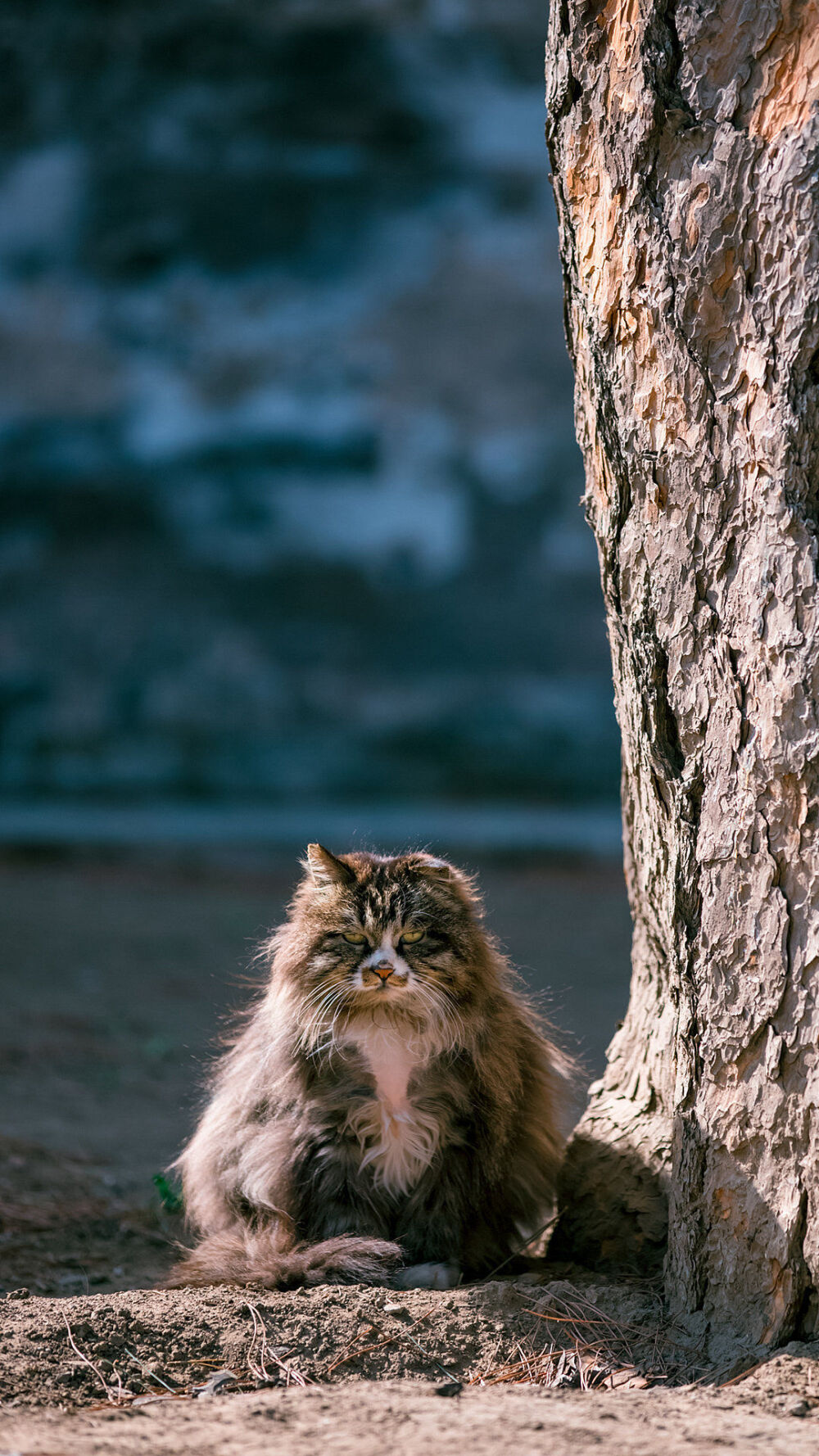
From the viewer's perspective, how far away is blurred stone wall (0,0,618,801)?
423 inches

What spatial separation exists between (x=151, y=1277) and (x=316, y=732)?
8.25 meters

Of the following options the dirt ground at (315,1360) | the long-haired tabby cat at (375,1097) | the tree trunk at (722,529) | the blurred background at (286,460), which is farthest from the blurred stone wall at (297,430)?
the tree trunk at (722,529)

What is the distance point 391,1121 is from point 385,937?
41 cm

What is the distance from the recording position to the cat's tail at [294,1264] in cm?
227

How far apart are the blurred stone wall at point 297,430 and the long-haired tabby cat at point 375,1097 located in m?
8.56

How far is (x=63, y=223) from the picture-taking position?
10914 mm

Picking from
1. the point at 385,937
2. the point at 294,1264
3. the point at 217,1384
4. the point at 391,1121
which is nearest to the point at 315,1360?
the point at 217,1384

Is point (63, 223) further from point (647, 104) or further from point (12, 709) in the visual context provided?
point (647, 104)

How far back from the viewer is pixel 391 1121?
94.8 inches

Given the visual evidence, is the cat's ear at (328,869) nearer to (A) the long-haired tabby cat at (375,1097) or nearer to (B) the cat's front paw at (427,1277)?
(A) the long-haired tabby cat at (375,1097)

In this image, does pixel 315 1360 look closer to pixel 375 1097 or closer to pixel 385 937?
pixel 375 1097

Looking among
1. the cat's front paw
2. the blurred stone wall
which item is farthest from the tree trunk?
the blurred stone wall

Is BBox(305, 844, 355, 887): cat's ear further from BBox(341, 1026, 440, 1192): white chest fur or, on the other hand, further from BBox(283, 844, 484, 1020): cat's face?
BBox(341, 1026, 440, 1192): white chest fur

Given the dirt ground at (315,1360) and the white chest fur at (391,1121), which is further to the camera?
the white chest fur at (391,1121)
